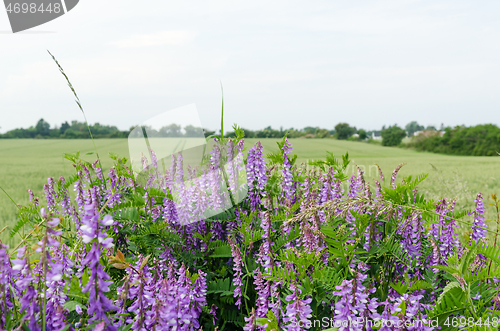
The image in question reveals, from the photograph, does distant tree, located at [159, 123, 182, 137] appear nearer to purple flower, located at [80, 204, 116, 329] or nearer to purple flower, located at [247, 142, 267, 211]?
purple flower, located at [247, 142, 267, 211]

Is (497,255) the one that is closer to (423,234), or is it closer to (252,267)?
(423,234)

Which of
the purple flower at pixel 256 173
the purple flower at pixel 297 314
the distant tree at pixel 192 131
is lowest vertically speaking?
the purple flower at pixel 297 314

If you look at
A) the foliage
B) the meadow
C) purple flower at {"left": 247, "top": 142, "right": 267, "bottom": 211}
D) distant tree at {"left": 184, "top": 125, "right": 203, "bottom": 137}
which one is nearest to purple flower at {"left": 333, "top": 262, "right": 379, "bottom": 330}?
the meadow

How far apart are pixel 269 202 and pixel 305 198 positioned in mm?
343

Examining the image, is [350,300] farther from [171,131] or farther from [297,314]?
[171,131]

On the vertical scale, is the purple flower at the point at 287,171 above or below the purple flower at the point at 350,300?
above

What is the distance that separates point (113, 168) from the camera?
10.1ft

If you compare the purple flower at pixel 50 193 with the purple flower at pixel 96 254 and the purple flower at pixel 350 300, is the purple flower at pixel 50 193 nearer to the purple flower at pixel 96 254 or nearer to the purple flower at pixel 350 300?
the purple flower at pixel 96 254

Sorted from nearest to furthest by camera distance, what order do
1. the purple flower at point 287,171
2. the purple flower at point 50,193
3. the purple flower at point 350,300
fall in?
the purple flower at point 350,300
the purple flower at point 287,171
the purple flower at point 50,193

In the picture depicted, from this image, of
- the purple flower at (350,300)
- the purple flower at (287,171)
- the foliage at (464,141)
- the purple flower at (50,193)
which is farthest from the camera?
the foliage at (464,141)

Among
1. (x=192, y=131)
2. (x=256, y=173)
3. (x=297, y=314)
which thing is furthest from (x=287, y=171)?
(x=297, y=314)

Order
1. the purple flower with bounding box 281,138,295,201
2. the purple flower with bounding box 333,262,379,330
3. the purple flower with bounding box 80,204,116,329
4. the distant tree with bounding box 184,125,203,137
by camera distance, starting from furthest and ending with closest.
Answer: the distant tree with bounding box 184,125,203,137, the purple flower with bounding box 281,138,295,201, the purple flower with bounding box 333,262,379,330, the purple flower with bounding box 80,204,116,329

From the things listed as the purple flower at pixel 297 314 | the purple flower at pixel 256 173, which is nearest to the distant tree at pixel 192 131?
the purple flower at pixel 256 173

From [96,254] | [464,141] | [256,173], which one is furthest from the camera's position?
[464,141]
